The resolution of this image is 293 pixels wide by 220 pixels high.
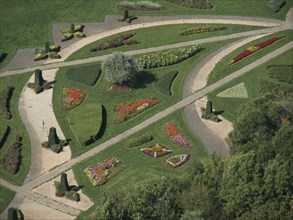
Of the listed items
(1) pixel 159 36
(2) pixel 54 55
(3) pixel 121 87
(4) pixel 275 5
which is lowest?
(3) pixel 121 87

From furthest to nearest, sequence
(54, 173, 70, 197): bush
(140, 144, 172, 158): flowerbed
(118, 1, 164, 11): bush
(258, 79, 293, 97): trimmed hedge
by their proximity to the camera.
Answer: (118, 1, 164, 11): bush → (258, 79, 293, 97): trimmed hedge → (140, 144, 172, 158): flowerbed → (54, 173, 70, 197): bush

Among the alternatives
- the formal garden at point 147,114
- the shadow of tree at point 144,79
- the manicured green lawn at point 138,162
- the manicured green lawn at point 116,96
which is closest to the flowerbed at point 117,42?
the formal garden at point 147,114

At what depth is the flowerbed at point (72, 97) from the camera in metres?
95.8

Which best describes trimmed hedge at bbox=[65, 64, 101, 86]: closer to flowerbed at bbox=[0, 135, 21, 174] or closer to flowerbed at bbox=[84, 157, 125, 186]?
flowerbed at bbox=[0, 135, 21, 174]

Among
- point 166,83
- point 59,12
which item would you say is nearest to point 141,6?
point 59,12

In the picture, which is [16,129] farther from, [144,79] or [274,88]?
[274,88]

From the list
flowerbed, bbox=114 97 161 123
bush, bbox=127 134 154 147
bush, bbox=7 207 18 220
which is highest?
flowerbed, bbox=114 97 161 123

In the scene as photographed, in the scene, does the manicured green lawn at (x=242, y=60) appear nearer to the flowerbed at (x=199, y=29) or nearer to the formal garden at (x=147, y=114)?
the formal garden at (x=147, y=114)

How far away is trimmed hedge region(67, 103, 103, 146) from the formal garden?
161 mm

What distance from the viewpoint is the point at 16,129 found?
91.6m

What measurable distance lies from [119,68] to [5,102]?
17541mm

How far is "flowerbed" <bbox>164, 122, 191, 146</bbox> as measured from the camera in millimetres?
88375

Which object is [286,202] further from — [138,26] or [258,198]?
[138,26]

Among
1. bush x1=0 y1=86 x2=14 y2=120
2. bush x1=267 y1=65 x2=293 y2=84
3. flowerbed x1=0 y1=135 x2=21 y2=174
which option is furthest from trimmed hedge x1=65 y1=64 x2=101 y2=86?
bush x1=267 y1=65 x2=293 y2=84
